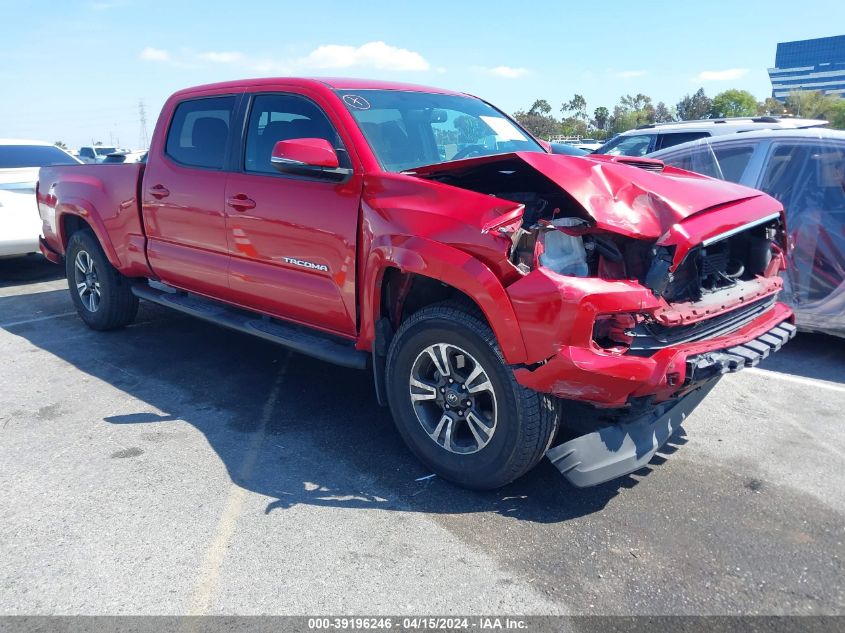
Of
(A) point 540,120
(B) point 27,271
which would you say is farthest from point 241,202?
(A) point 540,120

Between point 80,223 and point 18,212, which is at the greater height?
point 80,223

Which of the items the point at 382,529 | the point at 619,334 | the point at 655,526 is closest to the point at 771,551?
the point at 655,526

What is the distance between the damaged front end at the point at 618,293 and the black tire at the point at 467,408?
0.45ft

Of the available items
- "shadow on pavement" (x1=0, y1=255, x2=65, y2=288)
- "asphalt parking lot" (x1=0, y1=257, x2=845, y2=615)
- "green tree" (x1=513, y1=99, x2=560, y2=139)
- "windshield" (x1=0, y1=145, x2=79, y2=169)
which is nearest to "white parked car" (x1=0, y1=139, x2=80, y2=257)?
"windshield" (x1=0, y1=145, x2=79, y2=169)

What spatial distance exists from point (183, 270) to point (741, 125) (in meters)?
7.39

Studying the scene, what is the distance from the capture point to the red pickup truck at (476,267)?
9.82 ft

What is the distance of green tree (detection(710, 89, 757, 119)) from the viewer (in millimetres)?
62594

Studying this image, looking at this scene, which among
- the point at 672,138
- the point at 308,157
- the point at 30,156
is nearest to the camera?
the point at 308,157

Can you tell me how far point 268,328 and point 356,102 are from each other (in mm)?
1527

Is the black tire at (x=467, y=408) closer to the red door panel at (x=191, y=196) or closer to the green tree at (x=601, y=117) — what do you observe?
the red door panel at (x=191, y=196)

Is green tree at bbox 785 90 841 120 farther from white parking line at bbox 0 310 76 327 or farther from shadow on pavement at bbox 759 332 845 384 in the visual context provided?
white parking line at bbox 0 310 76 327

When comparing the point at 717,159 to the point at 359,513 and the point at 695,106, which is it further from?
the point at 695,106

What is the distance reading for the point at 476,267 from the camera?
3.09 metres

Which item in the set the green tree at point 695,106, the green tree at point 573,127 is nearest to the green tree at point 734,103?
the green tree at point 695,106
